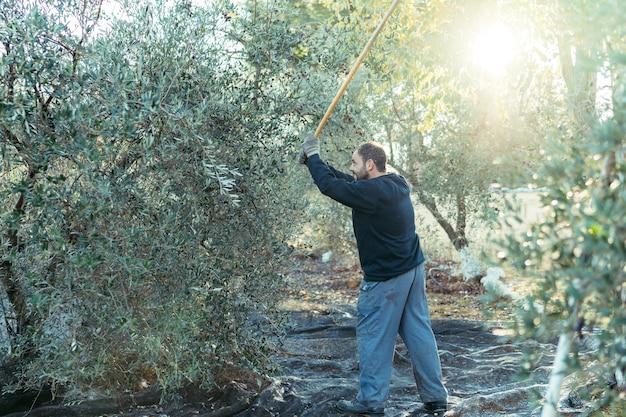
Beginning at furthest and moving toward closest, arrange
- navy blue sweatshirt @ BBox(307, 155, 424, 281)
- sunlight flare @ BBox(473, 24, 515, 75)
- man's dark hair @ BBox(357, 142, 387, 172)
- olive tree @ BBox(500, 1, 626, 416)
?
sunlight flare @ BBox(473, 24, 515, 75), man's dark hair @ BBox(357, 142, 387, 172), navy blue sweatshirt @ BBox(307, 155, 424, 281), olive tree @ BBox(500, 1, 626, 416)

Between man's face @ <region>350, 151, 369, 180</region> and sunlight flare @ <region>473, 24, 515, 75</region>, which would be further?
sunlight flare @ <region>473, 24, 515, 75</region>

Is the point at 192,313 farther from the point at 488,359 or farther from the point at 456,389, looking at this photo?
the point at 488,359

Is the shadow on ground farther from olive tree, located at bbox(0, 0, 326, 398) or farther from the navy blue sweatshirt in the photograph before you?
the navy blue sweatshirt

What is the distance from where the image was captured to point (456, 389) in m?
6.47

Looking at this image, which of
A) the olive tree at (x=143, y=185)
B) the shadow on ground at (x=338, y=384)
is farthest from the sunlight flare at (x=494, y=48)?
the olive tree at (x=143, y=185)

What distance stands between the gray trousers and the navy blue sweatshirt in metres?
0.12

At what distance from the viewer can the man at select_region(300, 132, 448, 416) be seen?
5.32 metres

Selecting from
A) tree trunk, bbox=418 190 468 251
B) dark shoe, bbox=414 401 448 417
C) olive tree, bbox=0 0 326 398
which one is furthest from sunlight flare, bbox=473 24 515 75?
dark shoe, bbox=414 401 448 417

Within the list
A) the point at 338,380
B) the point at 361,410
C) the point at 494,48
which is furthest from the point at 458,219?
the point at 361,410

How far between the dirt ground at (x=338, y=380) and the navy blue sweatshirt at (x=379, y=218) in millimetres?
797

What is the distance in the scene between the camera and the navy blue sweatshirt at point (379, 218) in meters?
5.21

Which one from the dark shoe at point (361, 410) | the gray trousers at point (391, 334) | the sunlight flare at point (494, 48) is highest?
the sunlight flare at point (494, 48)

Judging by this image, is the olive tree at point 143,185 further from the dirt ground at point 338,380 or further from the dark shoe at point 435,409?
the dark shoe at point 435,409

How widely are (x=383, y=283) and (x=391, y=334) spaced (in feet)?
1.31
